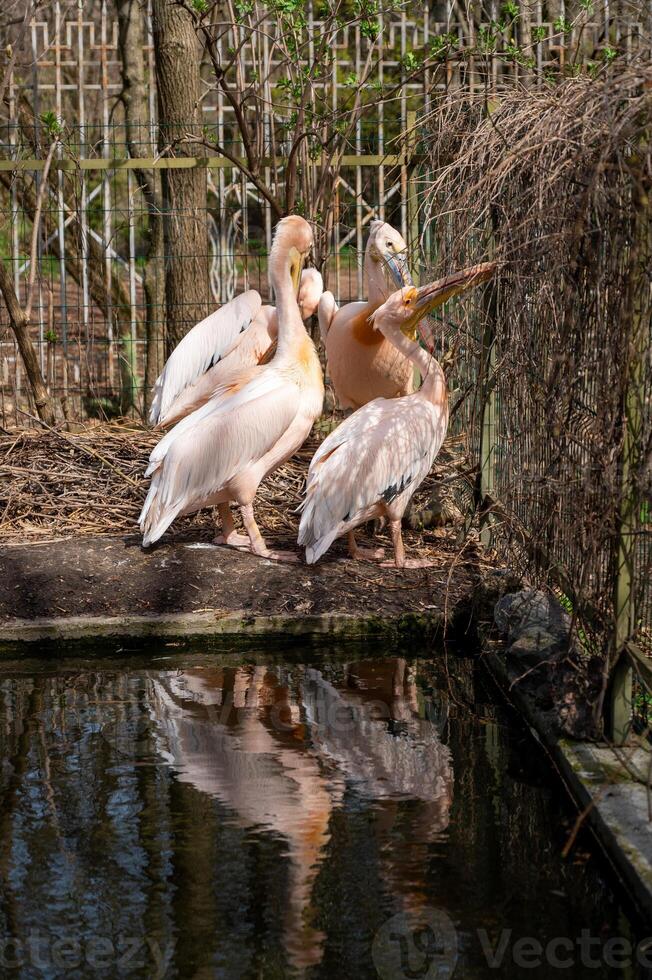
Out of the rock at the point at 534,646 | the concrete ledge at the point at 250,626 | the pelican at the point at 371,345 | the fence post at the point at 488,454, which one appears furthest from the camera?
the pelican at the point at 371,345

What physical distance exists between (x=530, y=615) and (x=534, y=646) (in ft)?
0.64

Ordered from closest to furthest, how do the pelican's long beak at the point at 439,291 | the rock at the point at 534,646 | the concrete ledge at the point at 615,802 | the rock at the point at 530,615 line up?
the concrete ledge at the point at 615,802 → the rock at the point at 534,646 → the rock at the point at 530,615 → the pelican's long beak at the point at 439,291

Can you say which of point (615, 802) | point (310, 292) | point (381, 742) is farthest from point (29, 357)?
point (615, 802)

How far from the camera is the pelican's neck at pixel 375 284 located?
21.3 ft

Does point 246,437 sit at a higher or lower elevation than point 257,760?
higher

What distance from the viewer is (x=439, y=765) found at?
3.92 meters

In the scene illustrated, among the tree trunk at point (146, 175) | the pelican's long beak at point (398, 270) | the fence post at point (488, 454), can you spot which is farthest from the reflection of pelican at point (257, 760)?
the tree trunk at point (146, 175)

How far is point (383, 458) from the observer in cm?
551

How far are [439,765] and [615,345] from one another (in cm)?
148

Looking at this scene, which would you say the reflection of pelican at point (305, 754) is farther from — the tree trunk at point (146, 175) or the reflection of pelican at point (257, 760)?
the tree trunk at point (146, 175)

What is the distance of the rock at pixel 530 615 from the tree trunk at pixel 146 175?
4179 millimetres

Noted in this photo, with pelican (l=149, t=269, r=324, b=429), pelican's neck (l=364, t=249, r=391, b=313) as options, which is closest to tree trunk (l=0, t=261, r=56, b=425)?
pelican (l=149, t=269, r=324, b=429)

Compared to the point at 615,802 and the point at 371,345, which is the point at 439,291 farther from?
the point at 615,802

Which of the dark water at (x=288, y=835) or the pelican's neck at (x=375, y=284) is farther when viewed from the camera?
the pelican's neck at (x=375, y=284)
